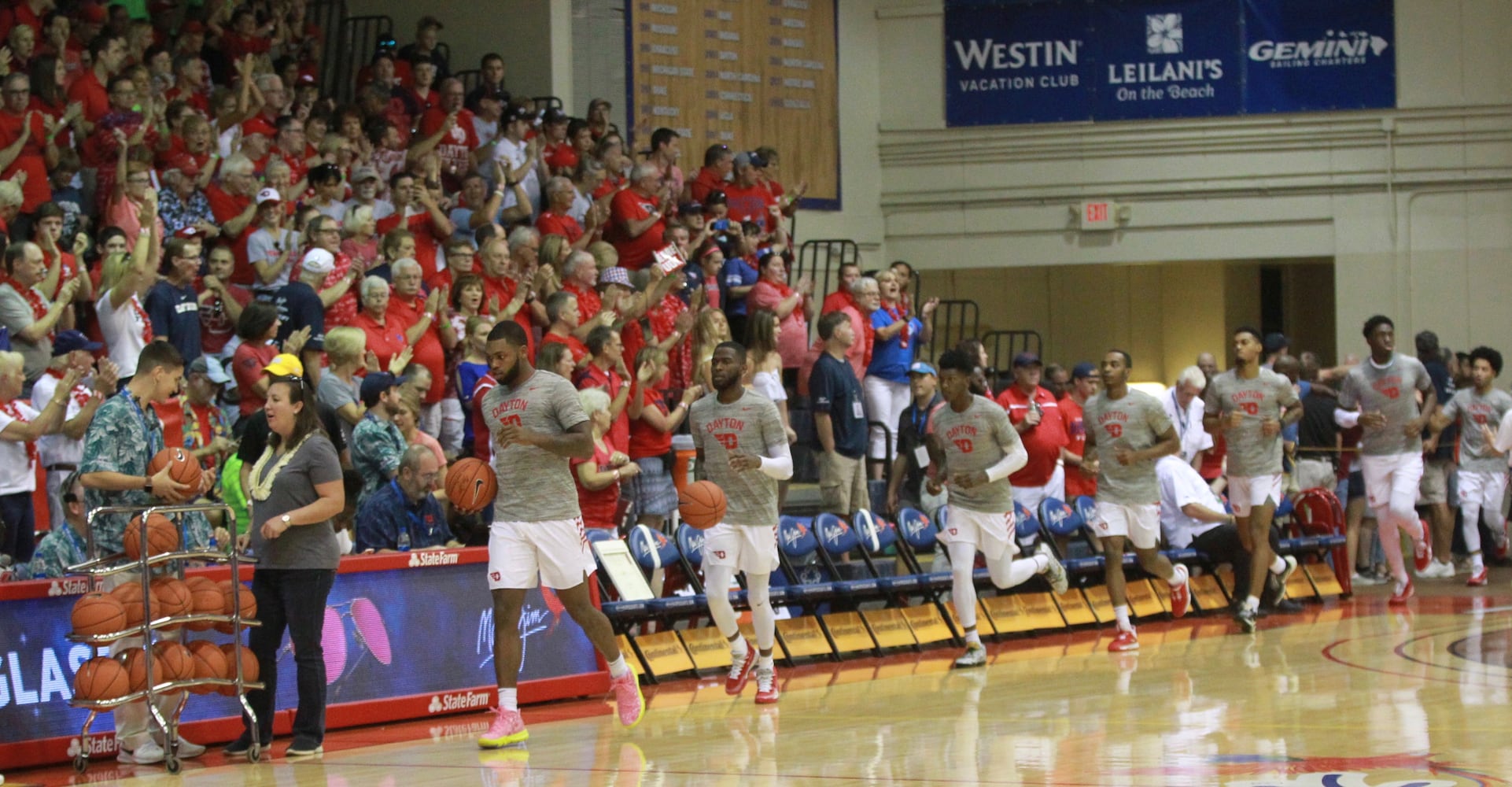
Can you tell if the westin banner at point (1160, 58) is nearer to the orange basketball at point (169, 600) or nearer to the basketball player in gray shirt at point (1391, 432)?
the basketball player in gray shirt at point (1391, 432)

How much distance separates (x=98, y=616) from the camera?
833 cm

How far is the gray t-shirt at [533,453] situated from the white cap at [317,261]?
433 cm

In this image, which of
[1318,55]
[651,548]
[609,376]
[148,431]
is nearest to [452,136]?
[609,376]

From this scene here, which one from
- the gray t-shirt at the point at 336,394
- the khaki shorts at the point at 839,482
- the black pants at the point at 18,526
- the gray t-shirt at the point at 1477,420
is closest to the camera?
the black pants at the point at 18,526

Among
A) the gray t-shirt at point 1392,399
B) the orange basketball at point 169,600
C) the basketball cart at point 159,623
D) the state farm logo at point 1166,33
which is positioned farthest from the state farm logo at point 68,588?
the state farm logo at point 1166,33

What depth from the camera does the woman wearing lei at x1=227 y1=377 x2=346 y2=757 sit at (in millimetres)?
8734

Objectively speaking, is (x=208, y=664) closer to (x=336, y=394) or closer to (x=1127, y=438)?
(x=336, y=394)

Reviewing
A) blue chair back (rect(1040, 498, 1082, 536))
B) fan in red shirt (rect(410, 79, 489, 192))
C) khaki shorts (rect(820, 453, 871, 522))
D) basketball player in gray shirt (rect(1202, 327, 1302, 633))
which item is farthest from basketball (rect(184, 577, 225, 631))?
fan in red shirt (rect(410, 79, 489, 192))

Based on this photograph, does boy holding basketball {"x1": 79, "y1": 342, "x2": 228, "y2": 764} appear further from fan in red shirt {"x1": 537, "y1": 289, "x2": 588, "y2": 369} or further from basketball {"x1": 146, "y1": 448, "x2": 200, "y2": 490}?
fan in red shirt {"x1": 537, "y1": 289, "x2": 588, "y2": 369}

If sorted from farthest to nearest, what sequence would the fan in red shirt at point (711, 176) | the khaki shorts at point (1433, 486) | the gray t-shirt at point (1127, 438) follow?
the fan in red shirt at point (711, 176), the khaki shorts at point (1433, 486), the gray t-shirt at point (1127, 438)

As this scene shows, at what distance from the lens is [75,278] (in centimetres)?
1198

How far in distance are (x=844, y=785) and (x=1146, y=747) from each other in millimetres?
1687

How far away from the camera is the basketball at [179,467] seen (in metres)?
8.56

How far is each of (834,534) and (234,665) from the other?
542 centimetres
